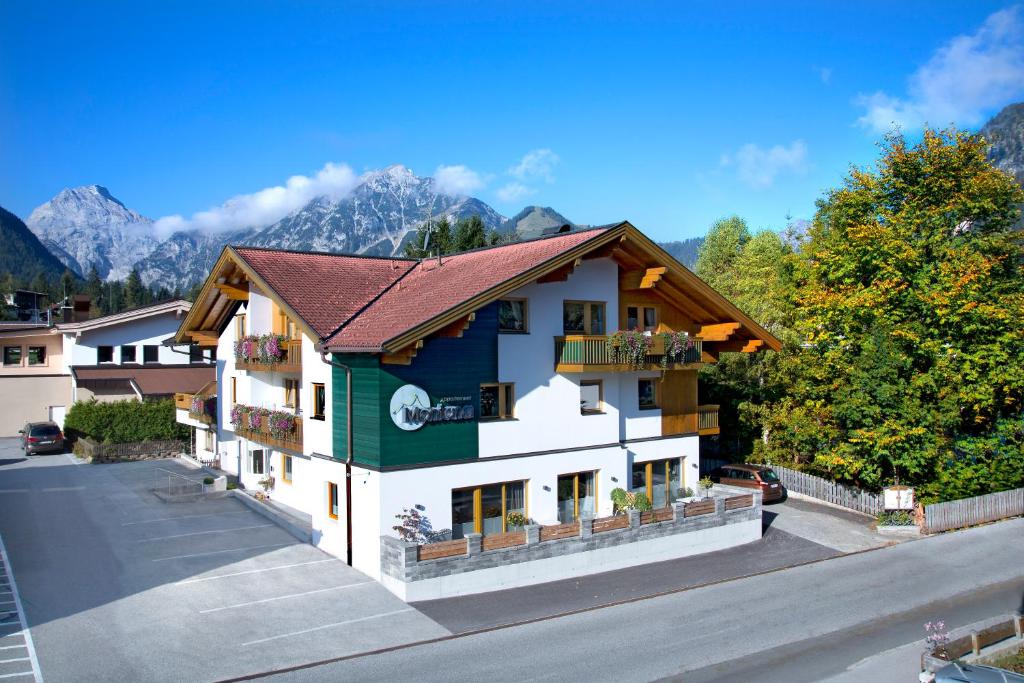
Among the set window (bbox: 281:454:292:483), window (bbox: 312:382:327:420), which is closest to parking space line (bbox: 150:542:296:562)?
window (bbox: 312:382:327:420)

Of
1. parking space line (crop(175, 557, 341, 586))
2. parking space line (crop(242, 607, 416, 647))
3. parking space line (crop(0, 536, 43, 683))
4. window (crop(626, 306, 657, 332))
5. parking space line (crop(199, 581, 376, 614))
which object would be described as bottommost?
parking space line (crop(242, 607, 416, 647))

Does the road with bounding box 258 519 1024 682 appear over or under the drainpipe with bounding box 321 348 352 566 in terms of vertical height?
under

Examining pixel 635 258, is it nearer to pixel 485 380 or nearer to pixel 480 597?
pixel 485 380

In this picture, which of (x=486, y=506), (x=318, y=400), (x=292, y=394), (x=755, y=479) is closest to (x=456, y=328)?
(x=486, y=506)

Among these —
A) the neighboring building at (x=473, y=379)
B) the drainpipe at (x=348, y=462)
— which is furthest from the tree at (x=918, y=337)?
the drainpipe at (x=348, y=462)

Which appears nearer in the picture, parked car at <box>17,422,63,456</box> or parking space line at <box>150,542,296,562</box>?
parking space line at <box>150,542,296,562</box>

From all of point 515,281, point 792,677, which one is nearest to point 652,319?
point 515,281

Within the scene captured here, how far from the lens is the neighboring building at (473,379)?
65.3 feet

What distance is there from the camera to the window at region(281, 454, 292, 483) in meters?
26.5

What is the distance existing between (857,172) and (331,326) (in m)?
24.5

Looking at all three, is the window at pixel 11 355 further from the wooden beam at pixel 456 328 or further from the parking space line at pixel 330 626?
the parking space line at pixel 330 626

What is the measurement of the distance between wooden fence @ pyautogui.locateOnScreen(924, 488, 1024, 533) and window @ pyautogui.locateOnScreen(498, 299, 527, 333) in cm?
1495

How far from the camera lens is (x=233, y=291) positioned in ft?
89.7

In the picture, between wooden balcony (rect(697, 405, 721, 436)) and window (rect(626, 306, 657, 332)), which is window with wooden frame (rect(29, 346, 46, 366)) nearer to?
window (rect(626, 306, 657, 332))
